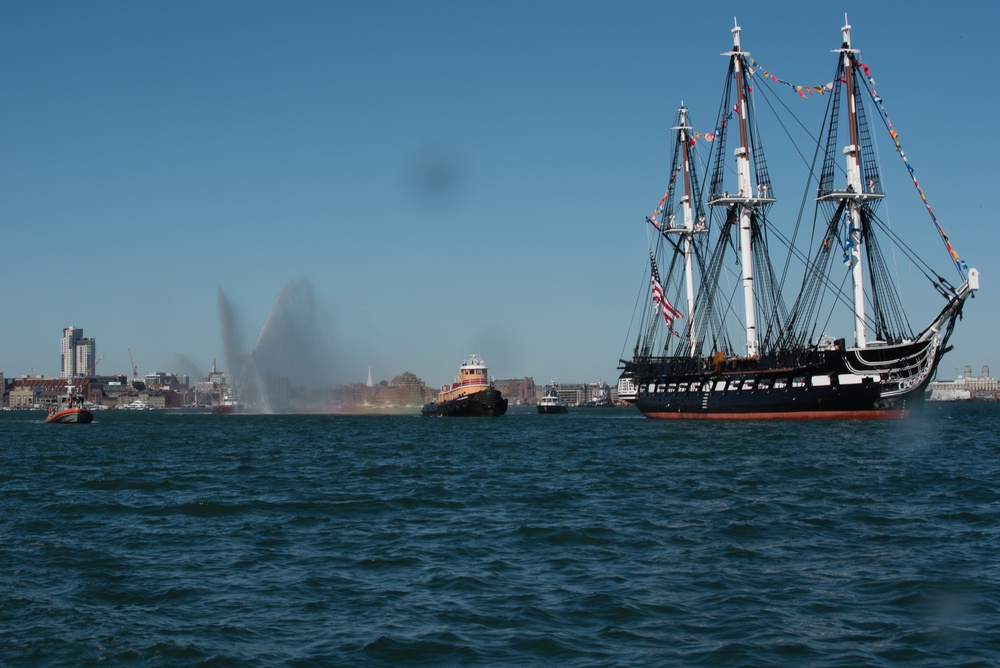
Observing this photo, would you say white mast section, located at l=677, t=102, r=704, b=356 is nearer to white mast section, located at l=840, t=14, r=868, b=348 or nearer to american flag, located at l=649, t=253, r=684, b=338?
american flag, located at l=649, t=253, r=684, b=338

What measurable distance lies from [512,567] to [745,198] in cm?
7234

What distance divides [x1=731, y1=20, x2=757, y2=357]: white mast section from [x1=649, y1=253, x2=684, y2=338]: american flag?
16.0 m

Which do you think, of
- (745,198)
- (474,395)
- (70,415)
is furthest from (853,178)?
(70,415)

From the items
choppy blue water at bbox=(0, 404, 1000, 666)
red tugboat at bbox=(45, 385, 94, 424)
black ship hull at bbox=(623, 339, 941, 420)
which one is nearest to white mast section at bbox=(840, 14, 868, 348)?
black ship hull at bbox=(623, 339, 941, 420)

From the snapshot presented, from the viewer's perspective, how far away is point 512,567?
16953 millimetres

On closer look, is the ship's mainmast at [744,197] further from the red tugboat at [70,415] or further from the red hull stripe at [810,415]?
the red tugboat at [70,415]

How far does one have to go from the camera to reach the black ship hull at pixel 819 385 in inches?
2569

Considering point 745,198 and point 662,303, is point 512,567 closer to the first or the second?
point 745,198

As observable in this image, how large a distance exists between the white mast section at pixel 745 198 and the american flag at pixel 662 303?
52.5 feet

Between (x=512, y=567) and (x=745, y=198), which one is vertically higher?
(x=745, y=198)

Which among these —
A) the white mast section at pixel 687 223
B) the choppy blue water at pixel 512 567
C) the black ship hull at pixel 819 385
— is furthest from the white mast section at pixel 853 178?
the choppy blue water at pixel 512 567

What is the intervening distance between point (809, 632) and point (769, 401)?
6199 cm

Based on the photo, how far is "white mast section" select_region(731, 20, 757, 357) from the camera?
82.2 meters

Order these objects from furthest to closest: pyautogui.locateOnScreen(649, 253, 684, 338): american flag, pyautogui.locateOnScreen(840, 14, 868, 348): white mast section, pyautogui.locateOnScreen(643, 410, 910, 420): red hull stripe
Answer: pyautogui.locateOnScreen(649, 253, 684, 338): american flag → pyautogui.locateOnScreen(840, 14, 868, 348): white mast section → pyautogui.locateOnScreen(643, 410, 910, 420): red hull stripe
